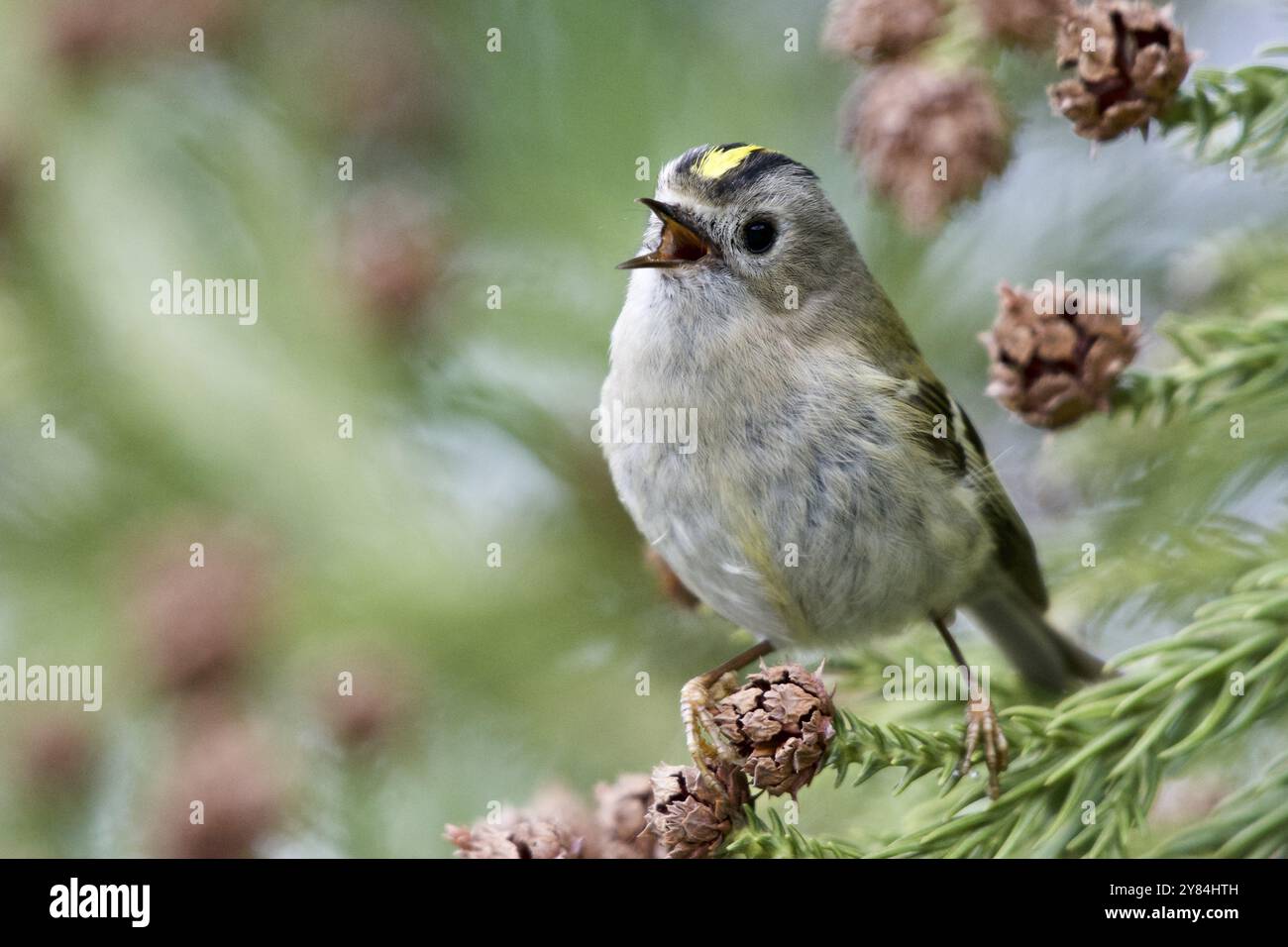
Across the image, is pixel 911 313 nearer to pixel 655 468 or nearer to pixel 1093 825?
pixel 655 468

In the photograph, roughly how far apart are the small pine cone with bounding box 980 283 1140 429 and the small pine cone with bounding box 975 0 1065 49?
0.62 ft

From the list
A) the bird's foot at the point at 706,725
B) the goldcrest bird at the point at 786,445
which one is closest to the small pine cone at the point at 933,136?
the goldcrest bird at the point at 786,445

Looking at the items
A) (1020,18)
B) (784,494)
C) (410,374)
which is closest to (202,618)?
(410,374)

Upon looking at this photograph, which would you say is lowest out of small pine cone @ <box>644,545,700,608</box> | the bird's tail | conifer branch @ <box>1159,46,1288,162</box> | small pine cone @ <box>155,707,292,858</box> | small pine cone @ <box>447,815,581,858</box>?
small pine cone @ <box>447,815,581,858</box>

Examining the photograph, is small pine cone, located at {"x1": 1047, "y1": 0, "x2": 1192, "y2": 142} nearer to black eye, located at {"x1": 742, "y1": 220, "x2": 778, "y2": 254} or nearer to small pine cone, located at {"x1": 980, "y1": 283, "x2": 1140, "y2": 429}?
small pine cone, located at {"x1": 980, "y1": 283, "x2": 1140, "y2": 429}

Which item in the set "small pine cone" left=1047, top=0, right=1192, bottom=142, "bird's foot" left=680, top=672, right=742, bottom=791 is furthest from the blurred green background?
"small pine cone" left=1047, top=0, right=1192, bottom=142

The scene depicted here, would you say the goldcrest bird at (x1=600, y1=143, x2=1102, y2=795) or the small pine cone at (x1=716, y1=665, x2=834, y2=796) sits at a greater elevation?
the goldcrest bird at (x1=600, y1=143, x2=1102, y2=795)

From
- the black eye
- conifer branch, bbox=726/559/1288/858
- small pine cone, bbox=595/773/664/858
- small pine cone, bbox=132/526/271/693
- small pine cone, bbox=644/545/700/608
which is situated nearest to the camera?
conifer branch, bbox=726/559/1288/858

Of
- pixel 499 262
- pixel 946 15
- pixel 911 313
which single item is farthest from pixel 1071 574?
pixel 499 262

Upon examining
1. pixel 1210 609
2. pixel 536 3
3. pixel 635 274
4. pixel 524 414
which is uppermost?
pixel 536 3

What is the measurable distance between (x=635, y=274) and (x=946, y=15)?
0.43 metres

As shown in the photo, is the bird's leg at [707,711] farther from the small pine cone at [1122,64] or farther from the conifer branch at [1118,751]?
the small pine cone at [1122,64]

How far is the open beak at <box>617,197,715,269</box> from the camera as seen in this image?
115cm
